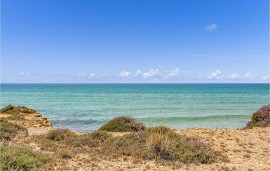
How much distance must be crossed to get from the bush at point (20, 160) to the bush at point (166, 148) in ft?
11.1

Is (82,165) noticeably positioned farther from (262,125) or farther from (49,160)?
(262,125)

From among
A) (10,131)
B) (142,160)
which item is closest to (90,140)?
(142,160)

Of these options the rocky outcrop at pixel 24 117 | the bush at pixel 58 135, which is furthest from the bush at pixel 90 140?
the rocky outcrop at pixel 24 117

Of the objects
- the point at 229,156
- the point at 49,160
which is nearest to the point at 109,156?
the point at 49,160

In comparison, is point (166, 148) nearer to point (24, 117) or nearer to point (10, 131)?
point (10, 131)

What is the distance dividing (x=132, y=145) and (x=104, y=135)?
266cm

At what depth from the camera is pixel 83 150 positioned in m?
12.8

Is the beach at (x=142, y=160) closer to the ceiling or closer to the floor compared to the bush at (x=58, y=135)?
closer to the floor

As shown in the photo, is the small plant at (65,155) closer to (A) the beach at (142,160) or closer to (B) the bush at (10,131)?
(A) the beach at (142,160)

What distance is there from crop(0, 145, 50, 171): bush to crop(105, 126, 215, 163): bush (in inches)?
133

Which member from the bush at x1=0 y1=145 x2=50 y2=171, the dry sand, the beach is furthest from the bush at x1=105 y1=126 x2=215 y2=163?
the bush at x1=0 y1=145 x2=50 y2=171

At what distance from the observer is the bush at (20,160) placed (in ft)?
30.5

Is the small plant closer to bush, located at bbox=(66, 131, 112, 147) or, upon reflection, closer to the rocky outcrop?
bush, located at bbox=(66, 131, 112, 147)

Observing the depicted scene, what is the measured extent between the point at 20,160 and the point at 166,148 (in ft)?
17.7
